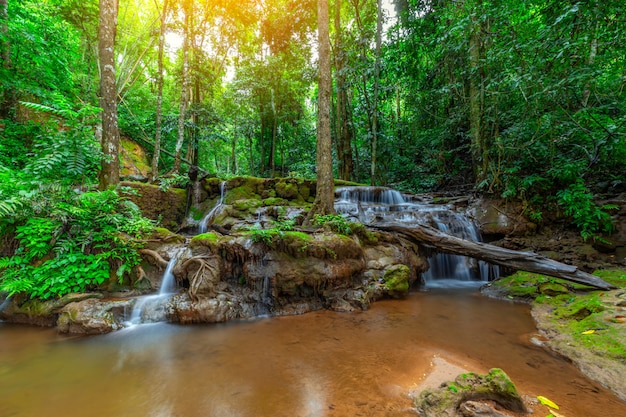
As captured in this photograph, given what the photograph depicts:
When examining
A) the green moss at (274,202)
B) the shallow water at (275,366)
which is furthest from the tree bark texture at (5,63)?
the shallow water at (275,366)

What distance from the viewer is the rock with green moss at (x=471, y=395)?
7.11 feet

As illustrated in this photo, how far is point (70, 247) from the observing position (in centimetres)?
506

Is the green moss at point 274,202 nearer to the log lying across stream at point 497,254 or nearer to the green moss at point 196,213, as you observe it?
the green moss at point 196,213

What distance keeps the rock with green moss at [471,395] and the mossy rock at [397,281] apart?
10.9 ft

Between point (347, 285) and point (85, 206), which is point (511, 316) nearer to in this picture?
point (347, 285)

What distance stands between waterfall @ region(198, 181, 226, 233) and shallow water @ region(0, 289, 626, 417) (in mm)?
4962

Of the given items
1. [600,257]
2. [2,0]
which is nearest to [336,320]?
[600,257]

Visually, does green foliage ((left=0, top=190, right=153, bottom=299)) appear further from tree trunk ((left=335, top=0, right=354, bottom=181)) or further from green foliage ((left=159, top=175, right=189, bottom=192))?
tree trunk ((left=335, top=0, right=354, bottom=181))

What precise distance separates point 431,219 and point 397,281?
356 cm

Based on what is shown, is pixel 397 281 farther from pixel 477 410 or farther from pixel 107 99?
pixel 107 99

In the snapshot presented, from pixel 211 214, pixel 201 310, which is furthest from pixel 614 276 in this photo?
pixel 211 214

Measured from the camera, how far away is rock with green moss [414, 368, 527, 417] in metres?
2.17

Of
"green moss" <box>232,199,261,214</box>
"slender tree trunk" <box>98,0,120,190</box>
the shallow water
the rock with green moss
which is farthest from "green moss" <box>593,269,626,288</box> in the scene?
"slender tree trunk" <box>98,0,120,190</box>

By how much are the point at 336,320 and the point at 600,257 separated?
7101mm
